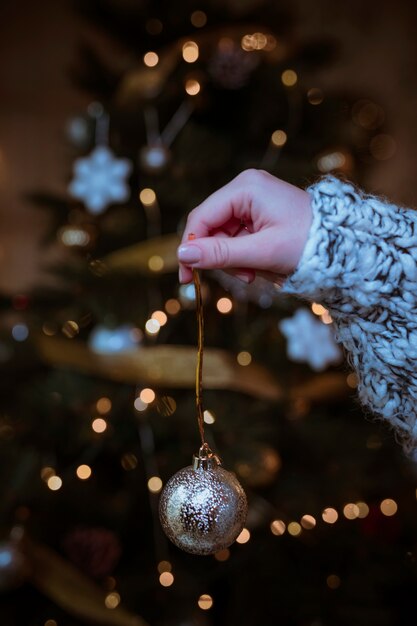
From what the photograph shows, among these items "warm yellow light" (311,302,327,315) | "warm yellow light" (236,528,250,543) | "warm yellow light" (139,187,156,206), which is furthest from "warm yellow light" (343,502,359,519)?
"warm yellow light" (139,187,156,206)

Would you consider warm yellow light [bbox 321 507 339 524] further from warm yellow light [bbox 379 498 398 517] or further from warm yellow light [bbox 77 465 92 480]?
warm yellow light [bbox 77 465 92 480]

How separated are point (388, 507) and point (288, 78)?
40.1 inches

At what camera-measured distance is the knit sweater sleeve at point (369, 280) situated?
63 centimetres

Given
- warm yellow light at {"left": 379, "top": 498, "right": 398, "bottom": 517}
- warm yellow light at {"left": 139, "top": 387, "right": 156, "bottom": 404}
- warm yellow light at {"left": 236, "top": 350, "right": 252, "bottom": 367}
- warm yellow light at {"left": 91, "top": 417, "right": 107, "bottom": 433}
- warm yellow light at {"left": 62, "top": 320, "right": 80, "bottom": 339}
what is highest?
warm yellow light at {"left": 62, "top": 320, "right": 80, "bottom": 339}

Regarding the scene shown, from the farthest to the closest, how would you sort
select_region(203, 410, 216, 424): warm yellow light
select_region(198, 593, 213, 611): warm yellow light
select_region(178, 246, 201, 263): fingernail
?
1. select_region(198, 593, 213, 611): warm yellow light
2. select_region(203, 410, 216, 424): warm yellow light
3. select_region(178, 246, 201, 263): fingernail

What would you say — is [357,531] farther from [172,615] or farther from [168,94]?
[168,94]

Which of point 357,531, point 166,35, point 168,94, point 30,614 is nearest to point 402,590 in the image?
point 357,531

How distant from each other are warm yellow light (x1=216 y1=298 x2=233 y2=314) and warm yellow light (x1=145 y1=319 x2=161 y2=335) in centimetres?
14

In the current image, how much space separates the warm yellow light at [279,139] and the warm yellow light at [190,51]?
0.77 feet

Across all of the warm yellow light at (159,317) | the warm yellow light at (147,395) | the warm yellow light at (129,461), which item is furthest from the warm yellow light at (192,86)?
the warm yellow light at (129,461)

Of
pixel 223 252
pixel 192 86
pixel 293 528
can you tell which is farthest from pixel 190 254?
pixel 293 528

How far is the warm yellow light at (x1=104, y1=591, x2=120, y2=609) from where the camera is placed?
1539 millimetres

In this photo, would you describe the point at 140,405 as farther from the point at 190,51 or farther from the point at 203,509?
the point at 203,509

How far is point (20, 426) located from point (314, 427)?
64 cm
